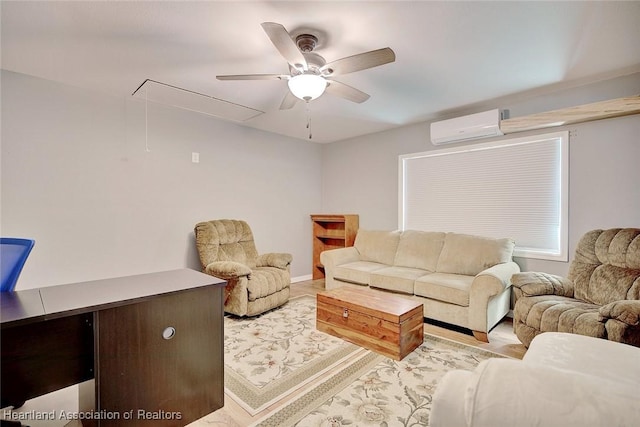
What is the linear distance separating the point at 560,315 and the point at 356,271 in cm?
206

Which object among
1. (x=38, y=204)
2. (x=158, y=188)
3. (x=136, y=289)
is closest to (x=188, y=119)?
(x=158, y=188)

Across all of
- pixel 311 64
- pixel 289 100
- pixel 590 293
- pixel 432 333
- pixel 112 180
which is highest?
pixel 311 64

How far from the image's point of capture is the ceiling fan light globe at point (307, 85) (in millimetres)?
1940

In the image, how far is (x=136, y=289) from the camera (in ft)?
4.91

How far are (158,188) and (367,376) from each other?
Result: 298 centimetres

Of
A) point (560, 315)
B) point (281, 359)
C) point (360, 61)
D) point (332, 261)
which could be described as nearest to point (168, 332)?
point (281, 359)

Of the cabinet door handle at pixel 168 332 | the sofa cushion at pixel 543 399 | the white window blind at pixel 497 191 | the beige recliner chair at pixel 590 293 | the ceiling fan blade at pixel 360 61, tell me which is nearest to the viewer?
the sofa cushion at pixel 543 399

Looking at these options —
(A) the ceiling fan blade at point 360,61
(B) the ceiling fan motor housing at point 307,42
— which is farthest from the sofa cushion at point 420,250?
(B) the ceiling fan motor housing at point 307,42

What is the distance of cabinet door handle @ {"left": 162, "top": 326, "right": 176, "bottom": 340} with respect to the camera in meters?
1.48

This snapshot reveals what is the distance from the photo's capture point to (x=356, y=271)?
3.73 m

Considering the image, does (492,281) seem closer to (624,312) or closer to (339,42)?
(624,312)

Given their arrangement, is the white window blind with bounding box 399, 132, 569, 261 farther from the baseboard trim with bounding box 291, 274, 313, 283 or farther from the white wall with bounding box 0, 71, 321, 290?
the white wall with bounding box 0, 71, 321, 290

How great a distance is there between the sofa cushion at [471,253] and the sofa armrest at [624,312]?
1.20 m

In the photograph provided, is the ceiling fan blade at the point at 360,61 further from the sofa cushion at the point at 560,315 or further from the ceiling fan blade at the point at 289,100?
the sofa cushion at the point at 560,315
